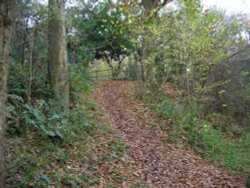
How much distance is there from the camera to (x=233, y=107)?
11.8 meters

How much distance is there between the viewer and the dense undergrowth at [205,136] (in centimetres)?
787

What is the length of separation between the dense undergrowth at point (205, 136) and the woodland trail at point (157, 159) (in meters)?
0.42

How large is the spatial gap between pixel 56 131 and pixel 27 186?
226 cm

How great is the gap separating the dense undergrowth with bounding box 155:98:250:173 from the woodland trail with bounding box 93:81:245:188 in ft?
1.36

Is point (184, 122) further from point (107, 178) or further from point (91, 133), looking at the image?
point (107, 178)

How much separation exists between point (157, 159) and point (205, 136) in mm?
2343

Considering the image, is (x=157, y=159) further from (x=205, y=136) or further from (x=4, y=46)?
(x=4, y=46)

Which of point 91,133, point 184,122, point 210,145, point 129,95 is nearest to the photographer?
point 91,133

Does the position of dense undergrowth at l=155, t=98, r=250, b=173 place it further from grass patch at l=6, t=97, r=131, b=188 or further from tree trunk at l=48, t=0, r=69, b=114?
tree trunk at l=48, t=0, r=69, b=114

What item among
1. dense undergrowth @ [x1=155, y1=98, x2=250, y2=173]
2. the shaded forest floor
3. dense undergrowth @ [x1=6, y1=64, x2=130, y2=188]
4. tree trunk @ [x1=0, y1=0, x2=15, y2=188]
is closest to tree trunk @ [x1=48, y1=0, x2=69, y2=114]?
dense undergrowth @ [x1=6, y1=64, x2=130, y2=188]

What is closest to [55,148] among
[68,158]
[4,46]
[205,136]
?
[68,158]

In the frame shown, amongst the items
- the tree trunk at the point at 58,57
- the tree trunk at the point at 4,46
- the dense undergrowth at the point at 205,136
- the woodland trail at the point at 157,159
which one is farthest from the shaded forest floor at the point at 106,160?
the tree trunk at the point at 4,46

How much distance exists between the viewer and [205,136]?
358 inches

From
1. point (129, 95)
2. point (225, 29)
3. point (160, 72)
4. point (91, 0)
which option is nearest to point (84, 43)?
point (91, 0)
